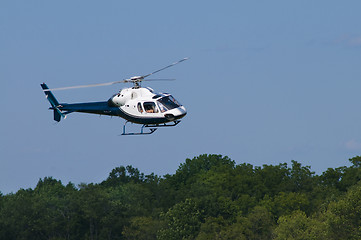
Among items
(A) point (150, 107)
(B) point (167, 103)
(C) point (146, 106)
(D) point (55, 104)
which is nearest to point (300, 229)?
(D) point (55, 104)

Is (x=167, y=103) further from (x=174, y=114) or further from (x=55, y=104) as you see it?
(x=55, y=104)

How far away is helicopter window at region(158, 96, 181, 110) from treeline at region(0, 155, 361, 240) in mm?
59328

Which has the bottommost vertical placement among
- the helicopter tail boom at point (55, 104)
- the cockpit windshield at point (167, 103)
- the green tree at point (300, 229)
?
the green tree at point (300, 229)

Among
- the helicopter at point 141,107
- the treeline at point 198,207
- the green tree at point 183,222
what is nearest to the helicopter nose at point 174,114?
the helicopter at point 141,107

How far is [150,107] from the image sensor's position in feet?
224

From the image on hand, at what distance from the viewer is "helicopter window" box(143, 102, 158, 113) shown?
67.9 m

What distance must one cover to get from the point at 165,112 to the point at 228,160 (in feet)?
429

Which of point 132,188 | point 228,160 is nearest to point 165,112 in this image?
point 132,188

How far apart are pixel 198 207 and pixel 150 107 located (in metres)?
77.7

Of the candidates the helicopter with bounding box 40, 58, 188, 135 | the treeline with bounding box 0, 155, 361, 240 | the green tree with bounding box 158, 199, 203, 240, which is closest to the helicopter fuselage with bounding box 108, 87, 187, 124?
the helicopter with bounding box 40, 58, 188, 135

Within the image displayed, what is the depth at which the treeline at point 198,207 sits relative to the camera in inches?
5443

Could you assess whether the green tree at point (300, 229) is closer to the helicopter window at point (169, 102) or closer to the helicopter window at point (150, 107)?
the helicopter window at point (169, 102)

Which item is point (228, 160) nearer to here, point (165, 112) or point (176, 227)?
point (176, 227)

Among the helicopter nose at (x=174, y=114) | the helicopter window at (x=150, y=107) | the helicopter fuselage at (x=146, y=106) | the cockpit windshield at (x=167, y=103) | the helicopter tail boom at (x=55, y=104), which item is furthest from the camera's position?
the helicopter tail boom at (x=55, y=104)
